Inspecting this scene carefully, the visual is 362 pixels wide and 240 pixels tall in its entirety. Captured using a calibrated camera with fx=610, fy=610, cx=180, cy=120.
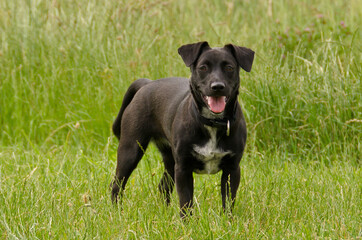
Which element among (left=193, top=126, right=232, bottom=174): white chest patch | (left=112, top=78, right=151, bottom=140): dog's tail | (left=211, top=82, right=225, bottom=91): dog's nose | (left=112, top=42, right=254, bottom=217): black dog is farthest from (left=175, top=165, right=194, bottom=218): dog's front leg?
(left=112, top=78, right=151, bottom=140): dog's tail

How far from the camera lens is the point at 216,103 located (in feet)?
12.8

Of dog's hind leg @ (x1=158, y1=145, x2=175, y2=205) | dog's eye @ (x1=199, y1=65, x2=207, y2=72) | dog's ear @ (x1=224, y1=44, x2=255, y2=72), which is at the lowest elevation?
dog's hind leg @ (x1=158, y1=145, x2=175, y2=205)

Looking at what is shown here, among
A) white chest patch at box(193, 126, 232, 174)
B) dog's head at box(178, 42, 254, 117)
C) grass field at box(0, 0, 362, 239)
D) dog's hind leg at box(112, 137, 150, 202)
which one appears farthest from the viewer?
dog's hind leg at box(112, 137, 150, 202)

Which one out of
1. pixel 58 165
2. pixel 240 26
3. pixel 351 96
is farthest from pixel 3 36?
pixel 351 96

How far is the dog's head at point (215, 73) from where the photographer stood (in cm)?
388

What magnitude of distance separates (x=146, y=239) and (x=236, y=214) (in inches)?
31.0

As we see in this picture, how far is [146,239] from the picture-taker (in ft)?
11.4

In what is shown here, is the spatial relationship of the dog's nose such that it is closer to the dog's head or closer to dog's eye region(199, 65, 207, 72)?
the dog's head

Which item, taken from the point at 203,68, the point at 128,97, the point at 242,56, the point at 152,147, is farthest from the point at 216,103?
the point at 152,147

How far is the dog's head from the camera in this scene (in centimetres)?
388

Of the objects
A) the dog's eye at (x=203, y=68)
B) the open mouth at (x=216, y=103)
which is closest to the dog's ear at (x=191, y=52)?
the dog's eye at (x=203, y=68)

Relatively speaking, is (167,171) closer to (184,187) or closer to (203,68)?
(184,187)

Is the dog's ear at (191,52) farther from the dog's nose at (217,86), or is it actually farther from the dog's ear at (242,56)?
the dog's nose at (217,86)

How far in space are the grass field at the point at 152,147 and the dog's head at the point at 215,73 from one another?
64cm
